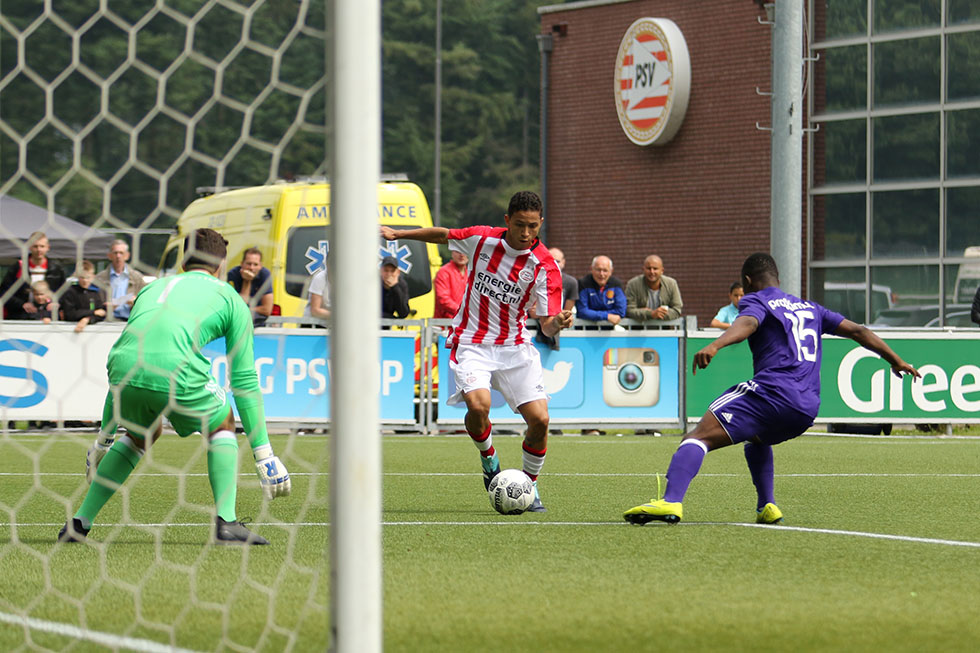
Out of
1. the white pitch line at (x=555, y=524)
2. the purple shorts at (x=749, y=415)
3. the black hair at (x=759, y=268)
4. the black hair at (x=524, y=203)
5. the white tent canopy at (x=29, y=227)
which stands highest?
the white tent canopy at (x=29, y=227)

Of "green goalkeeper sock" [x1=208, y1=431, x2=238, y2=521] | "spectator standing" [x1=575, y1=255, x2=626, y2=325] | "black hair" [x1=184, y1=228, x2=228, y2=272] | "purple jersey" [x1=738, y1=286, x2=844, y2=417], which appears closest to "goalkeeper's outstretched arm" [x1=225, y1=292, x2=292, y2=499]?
"green goalkeeper sock" [x1=208, y1=431, x2=238, y2=521]

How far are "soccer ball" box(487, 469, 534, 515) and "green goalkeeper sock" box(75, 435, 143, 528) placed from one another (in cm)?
218

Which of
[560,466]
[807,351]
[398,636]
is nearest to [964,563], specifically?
[807,351]

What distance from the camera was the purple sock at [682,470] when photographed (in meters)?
7.34

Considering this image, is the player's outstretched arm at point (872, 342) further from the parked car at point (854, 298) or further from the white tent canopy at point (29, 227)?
the parked car at point (854, 298)

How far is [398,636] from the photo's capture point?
14.9 feet

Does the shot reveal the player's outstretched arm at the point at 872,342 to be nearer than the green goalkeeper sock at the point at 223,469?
No

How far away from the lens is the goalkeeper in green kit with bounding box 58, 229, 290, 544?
6.51 metres

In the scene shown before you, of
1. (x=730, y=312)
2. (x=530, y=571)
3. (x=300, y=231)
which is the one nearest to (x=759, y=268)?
(x=530, y=571)

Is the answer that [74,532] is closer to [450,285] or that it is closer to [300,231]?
[450,285]

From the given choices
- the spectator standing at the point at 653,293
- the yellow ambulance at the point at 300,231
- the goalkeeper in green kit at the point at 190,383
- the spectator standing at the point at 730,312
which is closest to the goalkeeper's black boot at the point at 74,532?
the goalkeeper in green kit at the point at 190,383

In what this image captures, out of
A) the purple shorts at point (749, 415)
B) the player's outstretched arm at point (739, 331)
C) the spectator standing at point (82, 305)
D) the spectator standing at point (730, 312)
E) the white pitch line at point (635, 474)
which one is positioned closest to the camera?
the player's outstretched arm at point (739, 331)

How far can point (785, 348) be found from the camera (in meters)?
7.57

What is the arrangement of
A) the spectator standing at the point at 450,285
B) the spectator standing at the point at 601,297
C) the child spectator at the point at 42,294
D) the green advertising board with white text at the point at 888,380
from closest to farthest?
the child spectator at the point at 42,294 < the spectator standing at the point at 450,285 < the green advertising board with white text at the point at 888,380 < the spectator standing at the point at 601,297
